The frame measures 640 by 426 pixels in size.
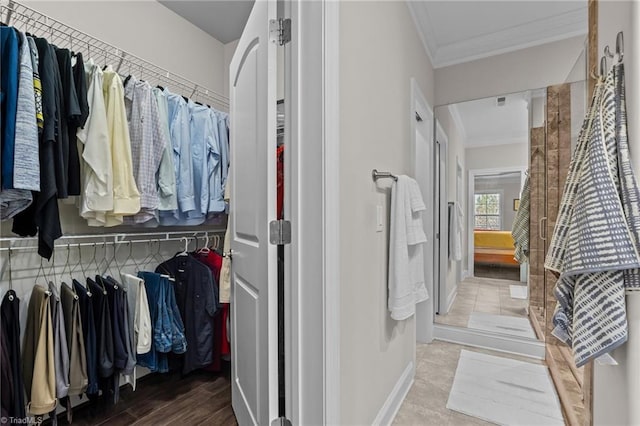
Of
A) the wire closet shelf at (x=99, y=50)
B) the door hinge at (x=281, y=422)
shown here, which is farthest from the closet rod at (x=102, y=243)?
the door hinge at (x=281, y=422)

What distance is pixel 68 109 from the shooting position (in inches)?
53.1

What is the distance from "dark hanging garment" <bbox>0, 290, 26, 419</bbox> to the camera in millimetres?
1228

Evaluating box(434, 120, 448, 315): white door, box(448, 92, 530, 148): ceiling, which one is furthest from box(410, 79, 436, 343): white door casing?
box(448, 92, 530, 148): ceiling

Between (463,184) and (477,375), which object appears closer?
(477,375)

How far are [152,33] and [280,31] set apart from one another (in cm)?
153

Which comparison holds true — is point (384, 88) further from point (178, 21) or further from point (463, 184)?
point (178, 21)

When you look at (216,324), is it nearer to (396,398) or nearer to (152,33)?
(396,398)

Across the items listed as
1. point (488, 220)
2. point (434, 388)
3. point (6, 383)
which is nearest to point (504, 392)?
point (434, 388)

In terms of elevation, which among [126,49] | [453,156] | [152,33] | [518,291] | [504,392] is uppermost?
[152,33]

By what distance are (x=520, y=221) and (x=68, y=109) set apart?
304 cm

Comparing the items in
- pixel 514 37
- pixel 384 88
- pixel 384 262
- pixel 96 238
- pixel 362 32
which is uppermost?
pixel 514 37

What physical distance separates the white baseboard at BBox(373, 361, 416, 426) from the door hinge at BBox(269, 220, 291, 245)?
1.07 meters

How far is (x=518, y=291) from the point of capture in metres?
2.62

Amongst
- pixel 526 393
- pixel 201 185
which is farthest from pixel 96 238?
pixel 526 393
